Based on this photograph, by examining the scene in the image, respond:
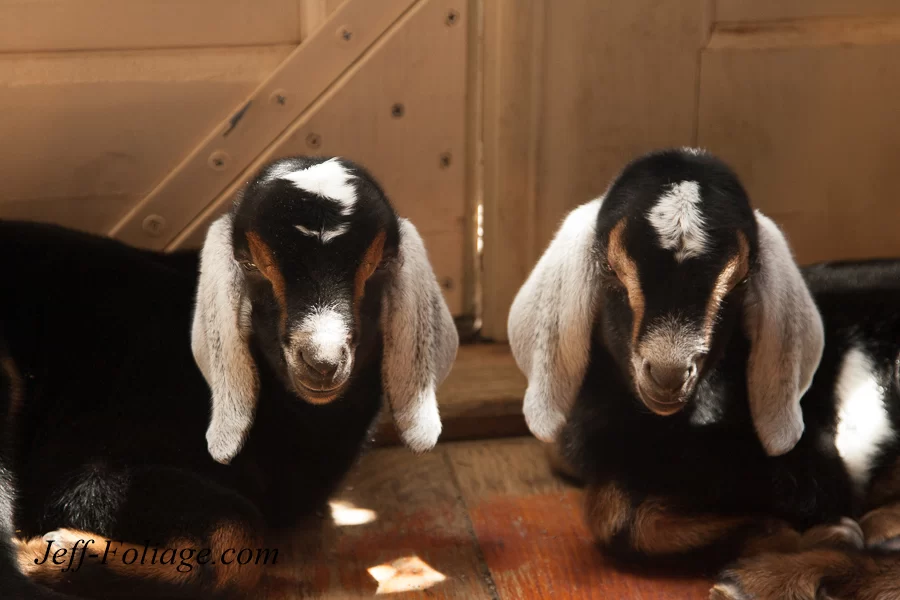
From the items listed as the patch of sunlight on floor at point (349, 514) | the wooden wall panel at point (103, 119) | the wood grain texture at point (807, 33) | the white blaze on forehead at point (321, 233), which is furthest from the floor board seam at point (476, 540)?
the wood grain texture at point (807, 33)

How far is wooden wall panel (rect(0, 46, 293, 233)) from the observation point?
286 centimetres

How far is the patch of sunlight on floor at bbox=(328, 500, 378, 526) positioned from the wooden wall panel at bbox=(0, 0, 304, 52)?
131cm

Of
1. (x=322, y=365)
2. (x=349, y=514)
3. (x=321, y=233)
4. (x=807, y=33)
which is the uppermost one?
(x=807, y=33)

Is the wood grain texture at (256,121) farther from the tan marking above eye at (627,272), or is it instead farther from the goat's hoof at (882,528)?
the goat's hoof at (882,528)

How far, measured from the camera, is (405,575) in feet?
8.10

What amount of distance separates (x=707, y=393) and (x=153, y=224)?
1.61 m

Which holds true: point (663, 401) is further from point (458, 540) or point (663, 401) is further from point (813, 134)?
point (813, 134)

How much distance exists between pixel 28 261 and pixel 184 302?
14.7 inches

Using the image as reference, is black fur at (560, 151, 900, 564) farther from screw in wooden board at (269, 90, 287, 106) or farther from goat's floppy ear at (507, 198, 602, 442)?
screw in wooden board at (269, 90, 287, 106)

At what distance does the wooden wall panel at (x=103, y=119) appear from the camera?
2855mm

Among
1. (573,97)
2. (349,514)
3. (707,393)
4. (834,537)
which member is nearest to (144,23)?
(573,97)

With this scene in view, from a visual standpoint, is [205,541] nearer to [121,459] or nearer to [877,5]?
[121,459]

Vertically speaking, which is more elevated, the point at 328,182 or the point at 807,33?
the point at 807,33

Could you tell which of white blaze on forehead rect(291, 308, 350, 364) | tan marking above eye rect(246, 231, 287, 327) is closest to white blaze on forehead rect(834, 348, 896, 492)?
white blaze on forehead rect(291, 308, 350, 364)
